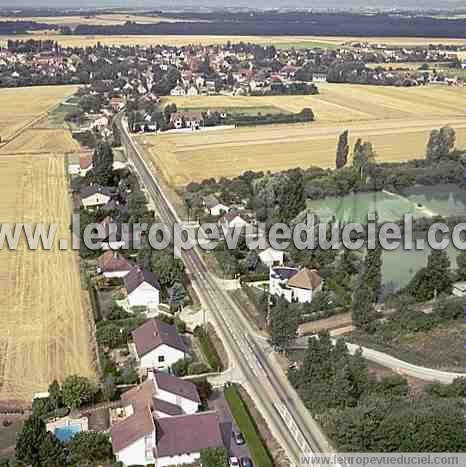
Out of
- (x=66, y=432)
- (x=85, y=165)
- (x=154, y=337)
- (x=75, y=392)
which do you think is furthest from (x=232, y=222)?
(x=66, y=432)

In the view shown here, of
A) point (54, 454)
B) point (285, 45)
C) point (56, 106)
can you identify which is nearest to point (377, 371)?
point (54, 454)

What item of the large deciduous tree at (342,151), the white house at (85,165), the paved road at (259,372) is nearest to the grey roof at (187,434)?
the paved road at (259,372)

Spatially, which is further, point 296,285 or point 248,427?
point 296,285

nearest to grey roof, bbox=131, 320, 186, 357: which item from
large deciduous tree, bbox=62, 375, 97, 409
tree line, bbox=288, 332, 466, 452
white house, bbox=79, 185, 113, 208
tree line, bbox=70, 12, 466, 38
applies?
large deciduous tree, bbox=62, 375, 97, 409

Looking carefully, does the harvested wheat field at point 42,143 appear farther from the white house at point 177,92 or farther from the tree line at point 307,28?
the tree line at point 307,28

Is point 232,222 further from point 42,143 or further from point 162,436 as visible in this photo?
point 42,143

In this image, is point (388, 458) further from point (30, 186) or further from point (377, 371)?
point (30, 186)

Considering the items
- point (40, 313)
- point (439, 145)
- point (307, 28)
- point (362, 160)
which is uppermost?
point (307, 28)
